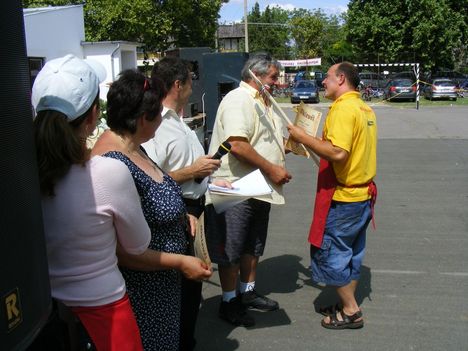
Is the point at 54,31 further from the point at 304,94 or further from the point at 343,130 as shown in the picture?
the point at 343,130

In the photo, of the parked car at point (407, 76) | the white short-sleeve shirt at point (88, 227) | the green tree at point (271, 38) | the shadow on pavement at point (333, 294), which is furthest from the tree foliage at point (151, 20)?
the green tree at point (271, 38)

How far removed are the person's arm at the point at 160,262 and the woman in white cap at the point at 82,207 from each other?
168 mm

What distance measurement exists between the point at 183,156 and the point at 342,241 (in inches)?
50.8

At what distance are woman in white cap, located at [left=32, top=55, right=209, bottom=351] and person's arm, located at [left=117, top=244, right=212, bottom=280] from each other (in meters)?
0.17

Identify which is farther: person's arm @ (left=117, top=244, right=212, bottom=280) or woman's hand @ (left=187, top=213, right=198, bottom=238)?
woman's hand @ (left=187, top=213, right=198, bottom=238)

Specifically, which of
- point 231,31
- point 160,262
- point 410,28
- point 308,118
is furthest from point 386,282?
→ point 231,31

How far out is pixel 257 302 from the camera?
395 centimetres

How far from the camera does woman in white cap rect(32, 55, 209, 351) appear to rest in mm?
1618

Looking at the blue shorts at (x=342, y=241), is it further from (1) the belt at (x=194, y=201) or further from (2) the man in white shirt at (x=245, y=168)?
(1) the belt at (x=194, y=201)

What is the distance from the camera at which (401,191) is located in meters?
7.85

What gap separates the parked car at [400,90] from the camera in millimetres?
29438

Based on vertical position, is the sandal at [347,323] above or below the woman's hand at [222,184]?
below

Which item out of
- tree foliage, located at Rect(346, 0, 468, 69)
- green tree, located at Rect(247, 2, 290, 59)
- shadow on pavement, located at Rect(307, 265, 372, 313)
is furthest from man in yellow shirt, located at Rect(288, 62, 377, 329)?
green tree, located at Rect(247, 2, 290, 59)

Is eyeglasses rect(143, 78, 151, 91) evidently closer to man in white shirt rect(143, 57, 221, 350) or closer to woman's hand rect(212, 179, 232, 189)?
man in white shirt rect(143, 57, 221, 350)
